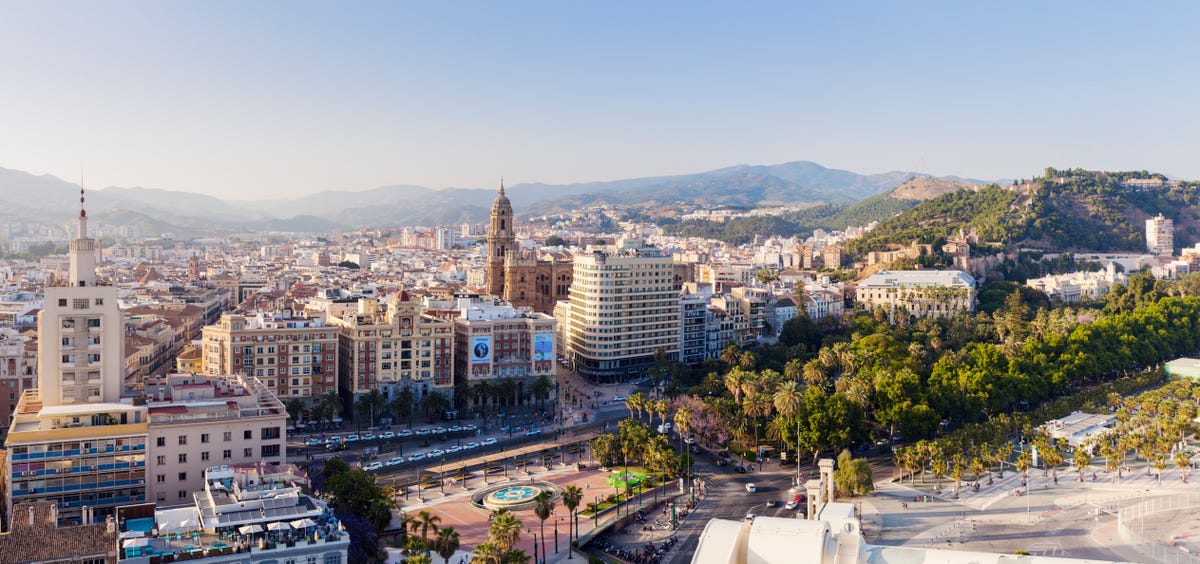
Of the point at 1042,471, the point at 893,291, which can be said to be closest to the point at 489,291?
the point at 893,291

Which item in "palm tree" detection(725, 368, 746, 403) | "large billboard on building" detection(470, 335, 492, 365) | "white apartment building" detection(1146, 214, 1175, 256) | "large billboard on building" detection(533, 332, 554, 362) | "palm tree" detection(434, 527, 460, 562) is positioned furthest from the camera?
"white apartment building" detection(1146, 214, 1175, 256)

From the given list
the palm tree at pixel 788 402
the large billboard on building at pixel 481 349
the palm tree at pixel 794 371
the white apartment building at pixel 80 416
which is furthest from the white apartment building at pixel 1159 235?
the white apartment building at pixel 80 416

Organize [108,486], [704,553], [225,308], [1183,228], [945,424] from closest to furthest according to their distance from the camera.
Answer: [704,553], [108,486], [945,424], [225,308], [1183,228]

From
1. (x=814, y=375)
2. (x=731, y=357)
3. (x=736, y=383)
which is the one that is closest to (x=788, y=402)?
(x=736, y=383)

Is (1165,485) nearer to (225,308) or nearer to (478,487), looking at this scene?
(478,487)

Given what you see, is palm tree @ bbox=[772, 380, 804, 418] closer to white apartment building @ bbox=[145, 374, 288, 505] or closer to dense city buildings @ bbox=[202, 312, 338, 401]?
white apartment building @ bbox=[145, 374, 288, 505]

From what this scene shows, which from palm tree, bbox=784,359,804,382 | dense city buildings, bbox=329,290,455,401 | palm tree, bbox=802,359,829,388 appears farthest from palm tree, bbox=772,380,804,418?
dense city buildings, bbox=329,290,455,401

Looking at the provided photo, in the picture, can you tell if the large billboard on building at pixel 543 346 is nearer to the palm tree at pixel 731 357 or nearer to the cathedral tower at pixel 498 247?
the palm tree at pixel 731 357
